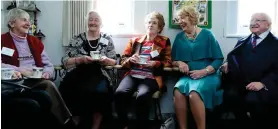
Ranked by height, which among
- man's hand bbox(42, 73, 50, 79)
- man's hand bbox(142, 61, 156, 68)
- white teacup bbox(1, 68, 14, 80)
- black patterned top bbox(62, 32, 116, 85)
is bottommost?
man's hand bbox(42, 73, 50, 79)

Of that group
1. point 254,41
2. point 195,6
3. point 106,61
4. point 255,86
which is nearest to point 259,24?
point 254,41

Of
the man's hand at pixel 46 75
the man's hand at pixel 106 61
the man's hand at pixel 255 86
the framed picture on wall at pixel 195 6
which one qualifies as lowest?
the man's hand at pixel 255 86

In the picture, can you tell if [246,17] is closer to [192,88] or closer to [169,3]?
[169,3]

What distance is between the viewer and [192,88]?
264 centimetres

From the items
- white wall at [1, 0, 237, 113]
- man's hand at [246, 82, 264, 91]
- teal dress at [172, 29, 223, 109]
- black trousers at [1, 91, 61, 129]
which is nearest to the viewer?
black trousers at [1, 91, 61, 129]

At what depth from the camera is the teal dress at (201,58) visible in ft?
8.83

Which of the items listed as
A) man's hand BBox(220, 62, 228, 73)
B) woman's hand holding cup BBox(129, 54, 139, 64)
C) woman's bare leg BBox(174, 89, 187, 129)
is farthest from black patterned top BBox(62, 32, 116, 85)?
man's hand BBox(220, 62, 228, 73)

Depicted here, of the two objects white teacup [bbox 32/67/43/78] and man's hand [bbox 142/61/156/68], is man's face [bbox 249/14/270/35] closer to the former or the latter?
man's hand [bbox 142/61/156/68]

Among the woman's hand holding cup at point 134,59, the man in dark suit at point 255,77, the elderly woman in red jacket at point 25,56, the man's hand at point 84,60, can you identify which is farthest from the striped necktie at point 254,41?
the elderly woman in red jacket at point 25,56

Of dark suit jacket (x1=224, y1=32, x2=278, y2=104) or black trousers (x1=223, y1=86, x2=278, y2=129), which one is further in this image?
dark suit jacket (x1=224, y1=32, x2=278, y2=104)

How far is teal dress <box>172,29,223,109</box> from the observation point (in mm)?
2691

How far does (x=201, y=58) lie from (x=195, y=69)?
117mm

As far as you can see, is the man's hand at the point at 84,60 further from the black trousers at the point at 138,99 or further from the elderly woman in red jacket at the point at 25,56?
the black trousers at the point at 138,99

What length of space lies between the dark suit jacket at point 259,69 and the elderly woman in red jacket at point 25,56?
1.47 metres
